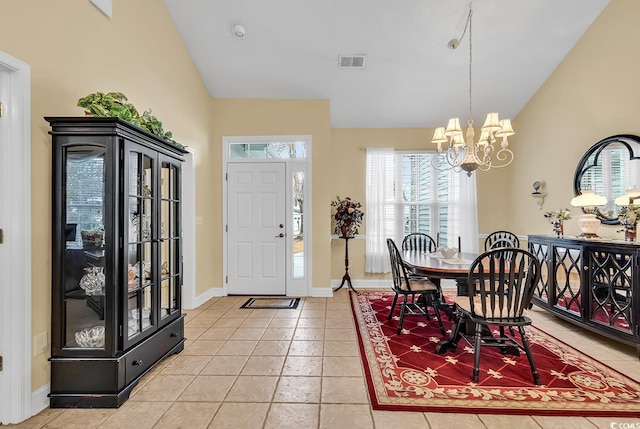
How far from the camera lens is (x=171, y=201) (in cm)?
273

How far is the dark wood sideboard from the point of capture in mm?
2625

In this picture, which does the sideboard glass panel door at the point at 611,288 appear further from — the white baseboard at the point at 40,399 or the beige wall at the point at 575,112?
the white baseboard at the point at 40,399

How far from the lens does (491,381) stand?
89.1 inches

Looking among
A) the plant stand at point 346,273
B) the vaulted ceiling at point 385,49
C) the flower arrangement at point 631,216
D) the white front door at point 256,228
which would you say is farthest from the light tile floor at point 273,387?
the vaulted ceiling at point 385,49

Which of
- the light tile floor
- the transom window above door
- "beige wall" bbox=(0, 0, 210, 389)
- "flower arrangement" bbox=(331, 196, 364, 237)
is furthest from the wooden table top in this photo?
"beige wall" bbox=(0, 0, 210, 389)

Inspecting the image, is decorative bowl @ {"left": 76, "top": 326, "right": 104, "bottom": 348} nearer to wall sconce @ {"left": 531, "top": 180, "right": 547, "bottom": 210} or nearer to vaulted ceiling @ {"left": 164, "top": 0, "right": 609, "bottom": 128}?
vaulted ceiling @ {"left": 164, "top": 0, "right": 609, "bottom": 128}

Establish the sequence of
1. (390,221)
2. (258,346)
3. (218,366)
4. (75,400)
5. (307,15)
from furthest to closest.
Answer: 1. (390,221)
2. (307,15)
3. (258,346)
4. (218,366)
5. (75,400)

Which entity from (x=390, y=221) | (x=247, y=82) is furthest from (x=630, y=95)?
(x=247, y=82)

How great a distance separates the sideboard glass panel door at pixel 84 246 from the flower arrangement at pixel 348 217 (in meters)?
3.49

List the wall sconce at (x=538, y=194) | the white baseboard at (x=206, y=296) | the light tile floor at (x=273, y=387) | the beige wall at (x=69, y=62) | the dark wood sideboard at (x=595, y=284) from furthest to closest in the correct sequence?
the wall sconce at (x=538, y=194) < the white baseboard at (x=206, y=296) < the dark wood sideboard at (x=595, y=284) < the beige wall at (x=69, y=62) < the light tile floor at (x=273, y=387)

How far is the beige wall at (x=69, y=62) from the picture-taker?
1.96 meters

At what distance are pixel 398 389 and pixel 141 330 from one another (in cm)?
190

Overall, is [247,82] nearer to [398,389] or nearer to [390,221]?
[390,221]

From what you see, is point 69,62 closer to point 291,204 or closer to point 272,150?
point 272,150
